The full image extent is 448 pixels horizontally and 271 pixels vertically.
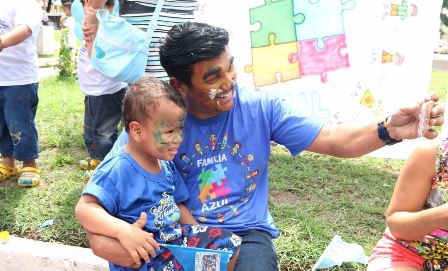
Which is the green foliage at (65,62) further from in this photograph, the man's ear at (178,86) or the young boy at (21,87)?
the man's ear at (178,86)

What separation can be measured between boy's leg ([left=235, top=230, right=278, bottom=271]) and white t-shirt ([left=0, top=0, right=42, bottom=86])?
2439mm

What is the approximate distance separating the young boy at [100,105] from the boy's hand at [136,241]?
2.13 m

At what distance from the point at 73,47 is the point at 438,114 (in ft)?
27.6

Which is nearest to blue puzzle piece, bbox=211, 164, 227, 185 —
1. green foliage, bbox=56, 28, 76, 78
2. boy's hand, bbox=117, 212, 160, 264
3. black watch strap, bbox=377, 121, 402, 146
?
boy's hand, bbox=117, 212, 160, 264

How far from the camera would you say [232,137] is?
7.04 ft

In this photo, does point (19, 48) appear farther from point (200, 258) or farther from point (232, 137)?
point (200, 258)

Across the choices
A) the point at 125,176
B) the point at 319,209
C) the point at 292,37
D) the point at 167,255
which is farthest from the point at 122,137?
the point at 292,37

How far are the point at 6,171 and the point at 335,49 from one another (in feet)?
9.01

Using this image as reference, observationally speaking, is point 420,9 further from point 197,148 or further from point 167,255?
point 167,255

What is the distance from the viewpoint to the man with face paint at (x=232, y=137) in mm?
2047

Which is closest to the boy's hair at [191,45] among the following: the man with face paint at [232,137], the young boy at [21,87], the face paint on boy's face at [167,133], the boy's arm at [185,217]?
the man with face paint at [232,137]

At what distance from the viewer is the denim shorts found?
389 centimetres

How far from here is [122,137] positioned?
2170mm

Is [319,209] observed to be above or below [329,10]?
below
